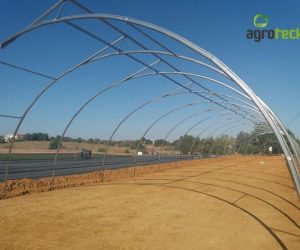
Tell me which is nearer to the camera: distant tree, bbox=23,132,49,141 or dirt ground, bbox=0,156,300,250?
dirt ground, bbox=0,156,300,250

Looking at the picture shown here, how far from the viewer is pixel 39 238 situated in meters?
6.57

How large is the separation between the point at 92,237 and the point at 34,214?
280cm

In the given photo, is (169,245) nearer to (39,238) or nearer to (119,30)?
(39,238)

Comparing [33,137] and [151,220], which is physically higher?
[33,137]

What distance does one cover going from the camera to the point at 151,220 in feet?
27.2

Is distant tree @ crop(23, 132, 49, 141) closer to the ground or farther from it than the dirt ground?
farther from it

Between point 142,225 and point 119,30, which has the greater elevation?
point 119,30

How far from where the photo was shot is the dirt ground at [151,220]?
21.0 ft

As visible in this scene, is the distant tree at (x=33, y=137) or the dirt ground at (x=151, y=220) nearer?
the dirt ground at (x=151, y=220)

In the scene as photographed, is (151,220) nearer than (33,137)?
Yes

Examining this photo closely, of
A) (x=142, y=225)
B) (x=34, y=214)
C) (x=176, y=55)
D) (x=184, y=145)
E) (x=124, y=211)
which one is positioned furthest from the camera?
(x=184, y=145)

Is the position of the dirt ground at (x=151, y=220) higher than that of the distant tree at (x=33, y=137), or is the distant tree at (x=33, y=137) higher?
the distant tree at (x=33, y=137)

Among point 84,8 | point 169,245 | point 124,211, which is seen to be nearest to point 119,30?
point 84,8

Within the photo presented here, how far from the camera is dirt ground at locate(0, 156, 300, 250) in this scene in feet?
21.0
